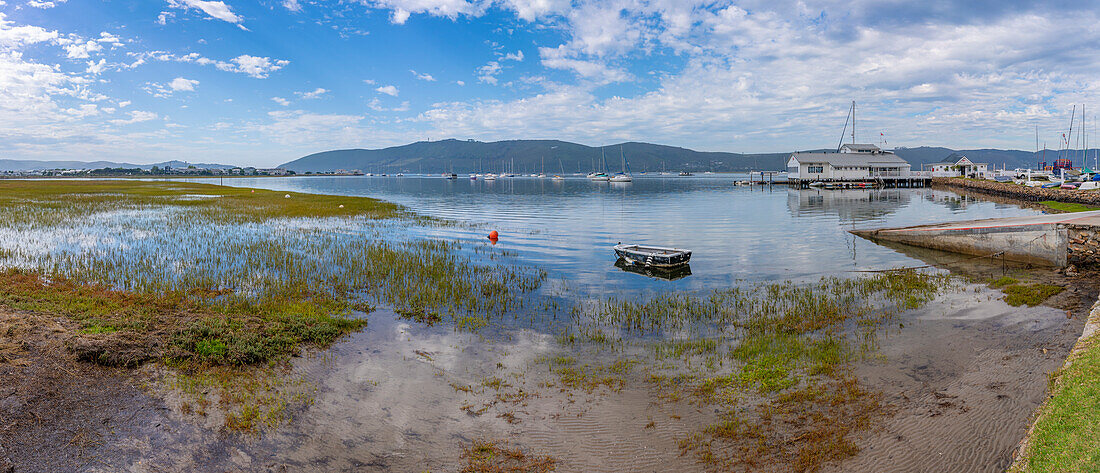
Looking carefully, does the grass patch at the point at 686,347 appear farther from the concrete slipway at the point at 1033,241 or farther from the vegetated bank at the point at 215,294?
the concrete slipway at the point at 1033,241

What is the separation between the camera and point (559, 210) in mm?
64625

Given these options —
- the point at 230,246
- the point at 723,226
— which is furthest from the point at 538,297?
the point at 723,226

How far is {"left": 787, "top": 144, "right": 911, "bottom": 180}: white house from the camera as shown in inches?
4589

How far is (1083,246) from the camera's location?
82.0ft

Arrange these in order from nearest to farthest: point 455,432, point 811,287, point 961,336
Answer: point 455,432
point 961,336
point 811,287

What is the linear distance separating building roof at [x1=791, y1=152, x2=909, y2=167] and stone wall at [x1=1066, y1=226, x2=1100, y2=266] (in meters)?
99.4

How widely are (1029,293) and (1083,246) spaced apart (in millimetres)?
8789

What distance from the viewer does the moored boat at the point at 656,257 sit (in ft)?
83.1

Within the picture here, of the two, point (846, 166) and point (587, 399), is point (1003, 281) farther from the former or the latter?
point (846, 166)

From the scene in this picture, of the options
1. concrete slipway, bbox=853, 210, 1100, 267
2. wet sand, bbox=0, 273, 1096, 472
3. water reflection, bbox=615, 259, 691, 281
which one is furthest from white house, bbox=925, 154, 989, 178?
wet sand, bbox=0, 273, 1096, 472

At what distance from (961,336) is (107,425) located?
67.1 feet

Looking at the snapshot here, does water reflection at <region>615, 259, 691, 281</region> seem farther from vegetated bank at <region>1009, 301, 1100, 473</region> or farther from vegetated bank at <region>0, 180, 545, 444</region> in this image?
vegetated bank at <region>1009, 301, 1100, 473</region>

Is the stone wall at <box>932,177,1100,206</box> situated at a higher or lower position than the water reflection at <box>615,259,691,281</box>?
higher

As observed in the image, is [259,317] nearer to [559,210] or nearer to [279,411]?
[279,411]
